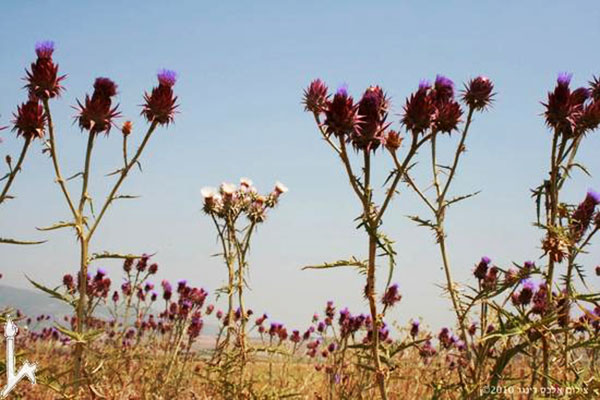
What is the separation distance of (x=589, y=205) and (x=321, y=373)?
881cm

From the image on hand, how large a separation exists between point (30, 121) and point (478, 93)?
4456 millimetres

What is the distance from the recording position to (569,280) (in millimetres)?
3941

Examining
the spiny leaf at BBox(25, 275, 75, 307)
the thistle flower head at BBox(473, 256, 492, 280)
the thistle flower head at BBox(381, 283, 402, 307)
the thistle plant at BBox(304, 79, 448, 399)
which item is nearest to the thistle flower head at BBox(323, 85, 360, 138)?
the thistle plant at BBox(304, 79, 448, 399)

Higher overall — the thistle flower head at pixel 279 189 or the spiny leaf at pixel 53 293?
the thistle flower head at pixel 279 189

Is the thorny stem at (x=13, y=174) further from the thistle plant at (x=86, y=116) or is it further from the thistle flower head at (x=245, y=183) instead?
the thistle flower head at (x=245, y=183)

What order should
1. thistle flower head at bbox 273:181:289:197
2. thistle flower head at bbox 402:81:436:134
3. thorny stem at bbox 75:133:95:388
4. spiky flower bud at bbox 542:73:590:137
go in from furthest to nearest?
1. thistle flower head at bbox 273:181:289:197
2. spiky flower bud at bbox 542:73:590:137
3. thistle flower head at bbox 402:81:436:134
4. thorny stem at bbox 75:133:95:388

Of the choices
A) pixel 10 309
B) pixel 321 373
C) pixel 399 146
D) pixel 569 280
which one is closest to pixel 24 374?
pixel 10 309

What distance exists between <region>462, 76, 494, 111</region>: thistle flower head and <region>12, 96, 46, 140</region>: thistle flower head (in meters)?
4.26

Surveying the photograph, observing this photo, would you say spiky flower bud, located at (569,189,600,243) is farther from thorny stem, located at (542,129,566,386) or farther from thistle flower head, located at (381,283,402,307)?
thistle flower head, located at (381,283,402,307)

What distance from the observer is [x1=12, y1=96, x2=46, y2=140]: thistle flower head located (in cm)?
→ 429

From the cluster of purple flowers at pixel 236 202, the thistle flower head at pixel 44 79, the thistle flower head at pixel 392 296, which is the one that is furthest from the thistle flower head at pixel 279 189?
the thistle flower head at pixel 44 79

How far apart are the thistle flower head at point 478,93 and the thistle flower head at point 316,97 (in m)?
2.32

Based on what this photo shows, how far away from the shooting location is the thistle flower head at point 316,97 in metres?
4.06

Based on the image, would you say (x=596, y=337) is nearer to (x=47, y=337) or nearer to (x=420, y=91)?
(x=420, y=91)
